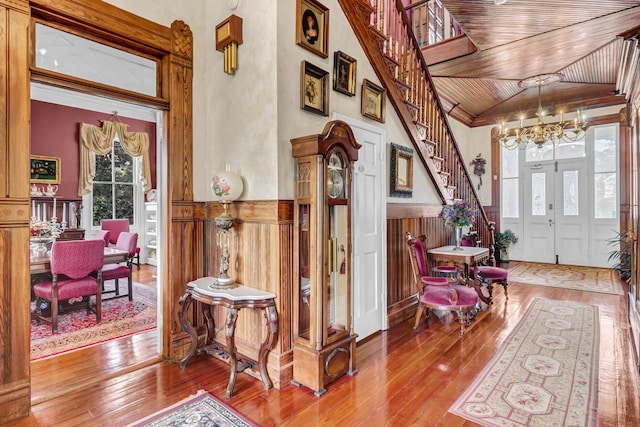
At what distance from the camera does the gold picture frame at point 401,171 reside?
3.95 m

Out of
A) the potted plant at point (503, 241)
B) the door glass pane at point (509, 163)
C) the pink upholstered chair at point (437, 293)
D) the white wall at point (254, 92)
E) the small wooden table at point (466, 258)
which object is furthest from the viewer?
the door glass pane at point (509, 163)

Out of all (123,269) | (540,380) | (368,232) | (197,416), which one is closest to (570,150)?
(368,232)

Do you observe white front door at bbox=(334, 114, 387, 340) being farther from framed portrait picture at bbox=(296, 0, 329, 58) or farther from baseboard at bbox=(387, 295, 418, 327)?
framed portrait picture at bbox=(296, 0, 329, 58)

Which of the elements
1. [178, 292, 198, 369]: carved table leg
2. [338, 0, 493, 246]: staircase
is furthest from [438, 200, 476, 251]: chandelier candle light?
[178, 292, 198, 369]: carved table leg

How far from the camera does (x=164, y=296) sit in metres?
3.06

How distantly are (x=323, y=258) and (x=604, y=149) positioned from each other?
25.5ft

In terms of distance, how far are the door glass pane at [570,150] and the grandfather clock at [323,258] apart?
→ 7161 mm

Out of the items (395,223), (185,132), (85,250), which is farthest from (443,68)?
(85,250)

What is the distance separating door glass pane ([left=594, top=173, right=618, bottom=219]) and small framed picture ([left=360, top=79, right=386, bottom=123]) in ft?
20.5

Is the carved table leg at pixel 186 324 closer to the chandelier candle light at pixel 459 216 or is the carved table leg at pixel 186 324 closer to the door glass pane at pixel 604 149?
the chandelier candle light at pixel 459 216

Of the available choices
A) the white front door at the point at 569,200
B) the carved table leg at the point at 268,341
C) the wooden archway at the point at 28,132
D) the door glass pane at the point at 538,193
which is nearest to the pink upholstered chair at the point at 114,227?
the wooden archway at the point at 28,132

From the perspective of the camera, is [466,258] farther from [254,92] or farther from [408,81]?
[254,92]

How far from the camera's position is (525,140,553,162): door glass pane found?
7.89 meters

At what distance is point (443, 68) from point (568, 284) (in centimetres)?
428
